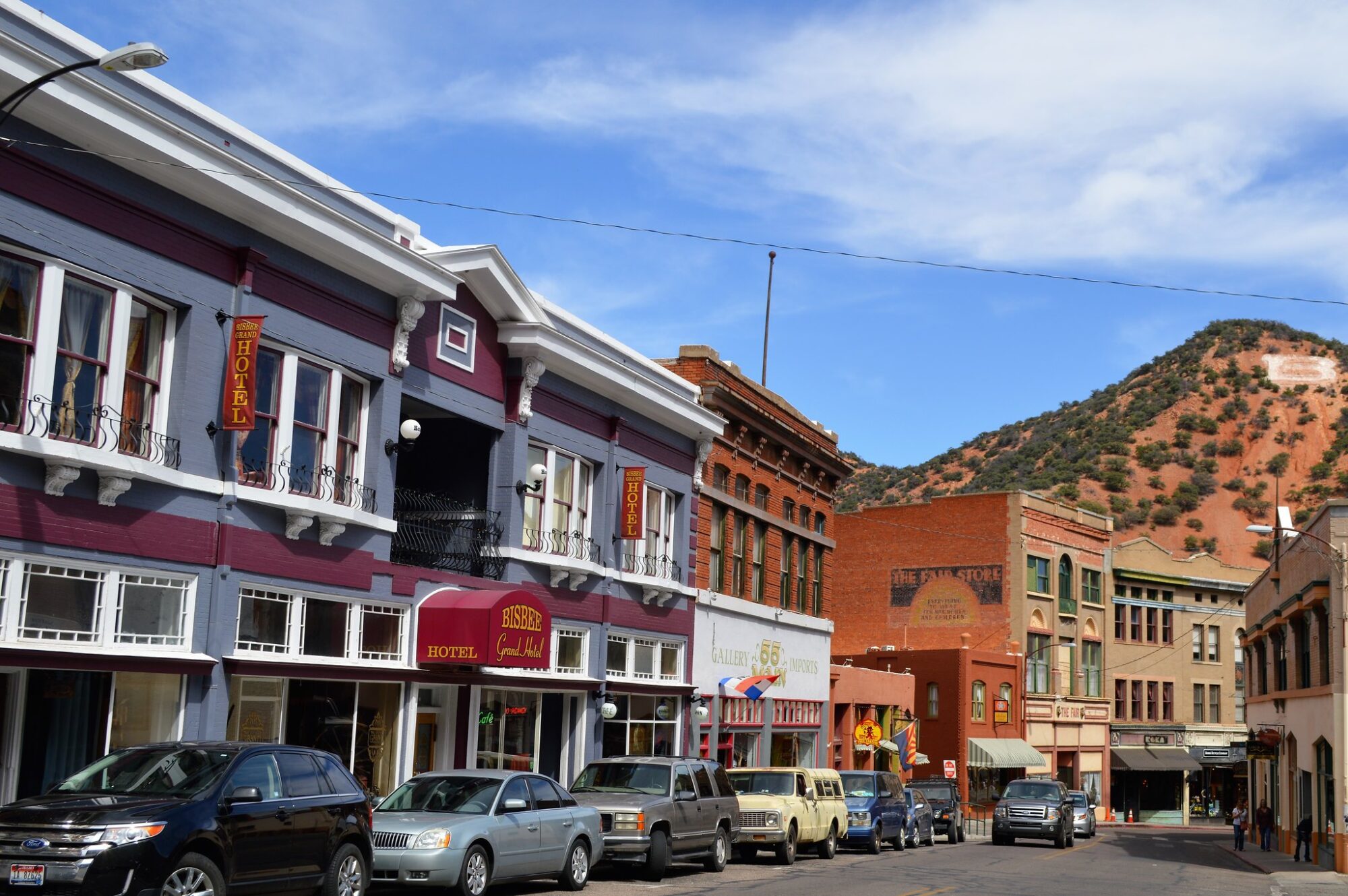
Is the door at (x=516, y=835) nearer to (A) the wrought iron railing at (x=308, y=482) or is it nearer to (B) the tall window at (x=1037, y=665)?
(A) the wrought iron railing at (x=308, y=482)

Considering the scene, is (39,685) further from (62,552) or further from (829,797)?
(829,797)

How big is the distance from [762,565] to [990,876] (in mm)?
13591

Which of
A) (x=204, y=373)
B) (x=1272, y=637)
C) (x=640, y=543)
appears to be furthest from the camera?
(x=1272, y=637)

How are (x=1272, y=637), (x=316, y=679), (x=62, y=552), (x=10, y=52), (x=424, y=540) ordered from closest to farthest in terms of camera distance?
1. (x=10, y=52)
2. (x=62, y=552)
3. (x=316, y=679)
4. (x=424, y=540)
5. (x=1272, y=637)

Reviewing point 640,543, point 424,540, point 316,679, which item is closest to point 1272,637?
point 640,543

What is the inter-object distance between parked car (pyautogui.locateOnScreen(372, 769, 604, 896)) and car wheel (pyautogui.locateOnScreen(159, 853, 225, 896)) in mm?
3955

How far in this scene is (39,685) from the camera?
16.5 metres

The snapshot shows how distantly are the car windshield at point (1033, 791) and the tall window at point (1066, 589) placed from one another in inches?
1015

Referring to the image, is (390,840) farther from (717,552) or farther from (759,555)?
(759,555)

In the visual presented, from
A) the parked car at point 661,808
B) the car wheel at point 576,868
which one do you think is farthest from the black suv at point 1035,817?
the car wheel at point 576,868

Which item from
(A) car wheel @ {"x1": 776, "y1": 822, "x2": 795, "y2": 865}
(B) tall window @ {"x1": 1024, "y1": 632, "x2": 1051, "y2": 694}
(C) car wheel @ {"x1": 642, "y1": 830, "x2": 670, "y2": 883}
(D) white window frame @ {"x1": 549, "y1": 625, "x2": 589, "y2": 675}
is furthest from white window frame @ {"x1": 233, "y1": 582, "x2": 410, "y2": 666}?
(B) tall window @ {"x1": 1024, "y1": 632, "x2": 1051, "y2": 694}

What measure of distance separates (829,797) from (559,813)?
37.5 ft

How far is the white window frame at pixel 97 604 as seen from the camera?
1586cm

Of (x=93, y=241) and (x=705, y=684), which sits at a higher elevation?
(x=93, y=241)
